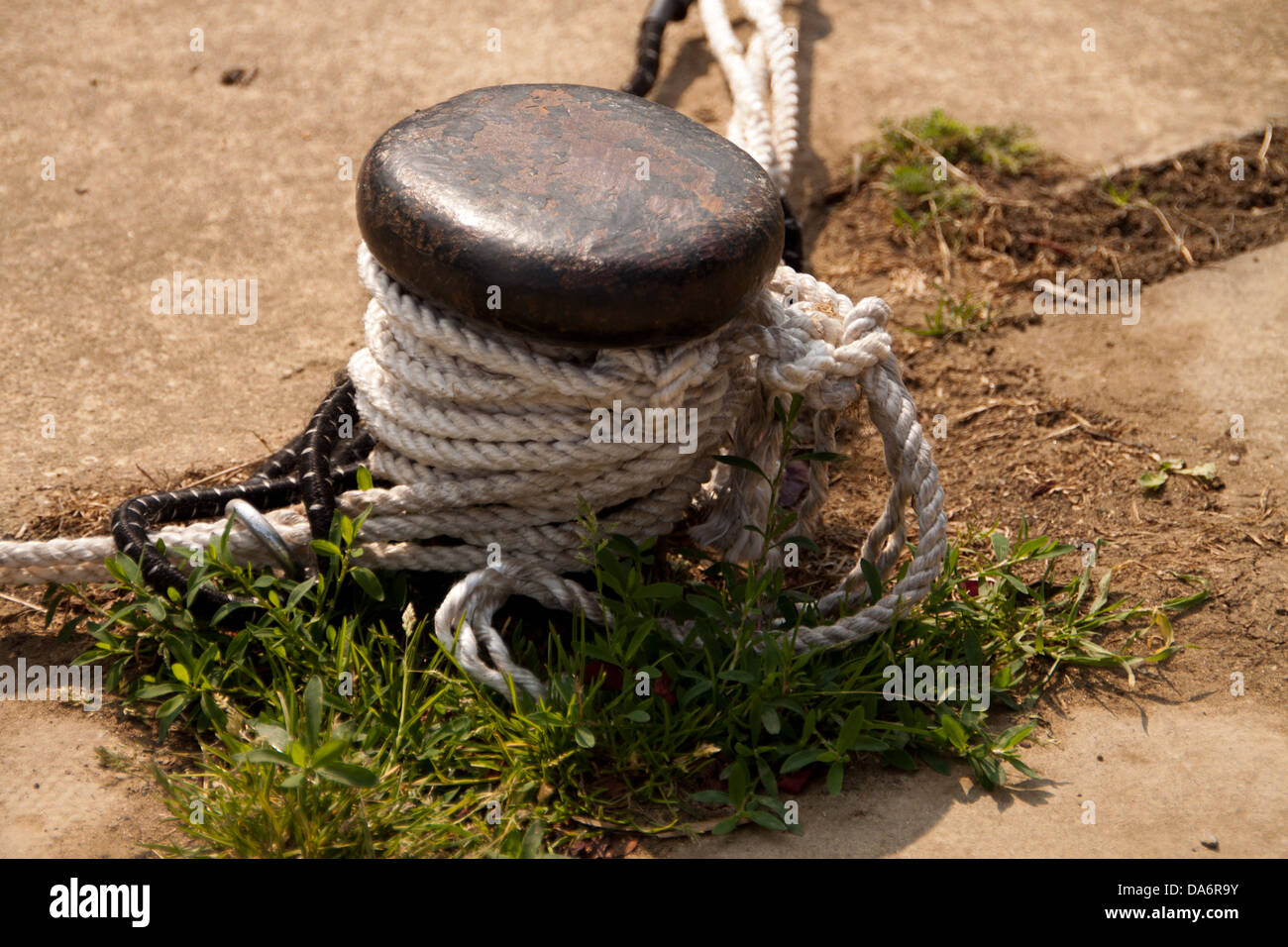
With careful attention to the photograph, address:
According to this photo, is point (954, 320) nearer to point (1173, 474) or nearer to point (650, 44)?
point (1173, 474)

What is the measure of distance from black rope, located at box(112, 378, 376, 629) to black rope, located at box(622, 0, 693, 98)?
5.10 feet

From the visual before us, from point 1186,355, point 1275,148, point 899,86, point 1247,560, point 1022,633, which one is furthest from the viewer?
point 899,86

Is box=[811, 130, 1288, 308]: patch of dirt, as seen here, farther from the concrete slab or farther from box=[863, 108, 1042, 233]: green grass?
the concrete slab

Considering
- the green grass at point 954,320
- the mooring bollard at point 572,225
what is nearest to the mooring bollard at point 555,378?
the mooring bollard at point 572,225

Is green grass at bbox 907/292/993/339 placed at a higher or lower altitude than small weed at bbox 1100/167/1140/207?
lower

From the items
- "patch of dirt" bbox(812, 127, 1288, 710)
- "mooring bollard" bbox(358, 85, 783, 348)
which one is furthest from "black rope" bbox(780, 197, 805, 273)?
"mooring bollard" bbox(358, 85, 783, 348)

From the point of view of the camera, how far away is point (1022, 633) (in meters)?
1.98

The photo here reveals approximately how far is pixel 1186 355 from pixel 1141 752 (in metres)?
1.23

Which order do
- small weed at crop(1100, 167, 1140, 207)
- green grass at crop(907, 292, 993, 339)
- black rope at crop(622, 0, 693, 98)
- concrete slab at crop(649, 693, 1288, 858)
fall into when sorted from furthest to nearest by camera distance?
1. black rope at crop(622, 0, 693, 98)
2. small weed at crop(1100, 167, 1140, 207)
3. green grass at crop(907, 292, 993, 339)
4. concrete slab at crop(649, 693, 1288, 858)

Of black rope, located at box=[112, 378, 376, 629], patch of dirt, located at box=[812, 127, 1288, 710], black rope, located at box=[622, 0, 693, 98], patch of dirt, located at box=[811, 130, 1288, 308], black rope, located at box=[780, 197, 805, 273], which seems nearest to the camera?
black rope, located at box=[112, 378, 376, 629]

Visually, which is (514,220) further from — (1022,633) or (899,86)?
(899,86)

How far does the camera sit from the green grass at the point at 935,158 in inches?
122

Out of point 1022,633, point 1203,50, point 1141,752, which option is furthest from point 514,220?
point 1203,50

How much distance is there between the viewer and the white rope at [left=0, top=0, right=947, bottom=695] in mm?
1752
